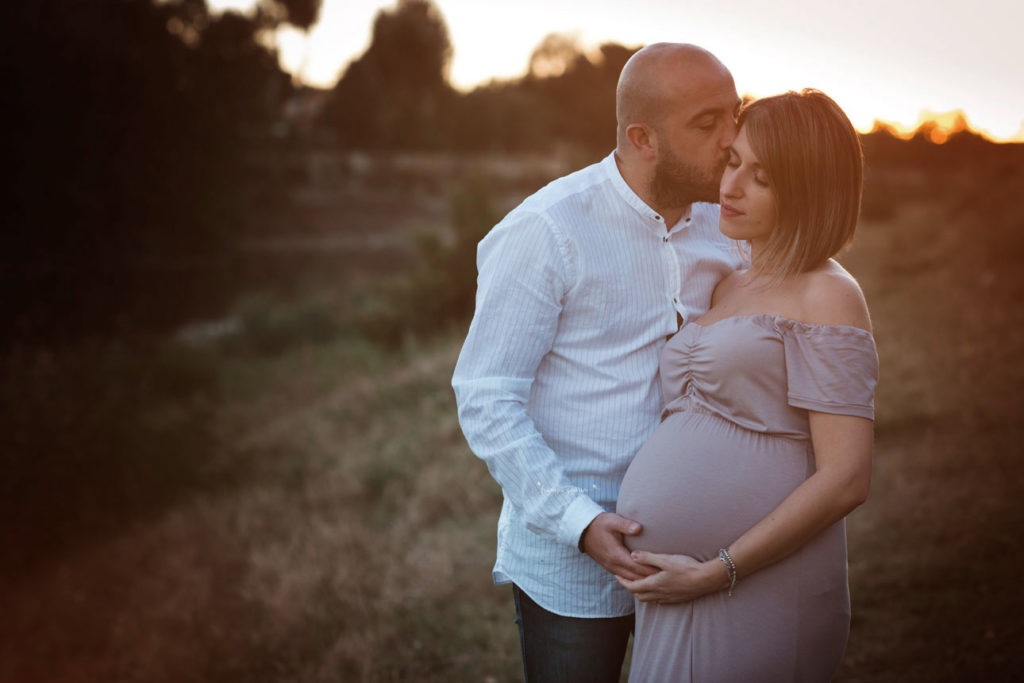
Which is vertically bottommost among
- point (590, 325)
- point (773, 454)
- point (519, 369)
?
point (773, 454)

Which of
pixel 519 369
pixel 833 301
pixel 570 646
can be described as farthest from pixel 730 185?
pixel 570 646

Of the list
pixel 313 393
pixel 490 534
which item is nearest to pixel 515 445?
pixel 490 534

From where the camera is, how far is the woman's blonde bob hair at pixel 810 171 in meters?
1.97

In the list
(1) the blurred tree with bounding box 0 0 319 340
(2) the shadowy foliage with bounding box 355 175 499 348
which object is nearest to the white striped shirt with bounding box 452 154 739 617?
(2) the shadowy foliage with bounding box 355 175 499 348

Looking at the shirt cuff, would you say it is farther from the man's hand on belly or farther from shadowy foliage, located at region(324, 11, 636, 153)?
shadowy foliage, located at region(324, 11, 636, 153)

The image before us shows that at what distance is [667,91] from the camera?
2.23m

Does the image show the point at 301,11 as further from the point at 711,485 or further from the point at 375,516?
the point at 711,485

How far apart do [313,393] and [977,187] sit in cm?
1207

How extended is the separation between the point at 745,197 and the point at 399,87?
53395 mm

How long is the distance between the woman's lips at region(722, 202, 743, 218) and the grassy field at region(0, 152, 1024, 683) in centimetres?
258

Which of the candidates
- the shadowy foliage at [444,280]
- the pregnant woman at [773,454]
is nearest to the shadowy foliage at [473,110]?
the shadowy foliage at [444,280]

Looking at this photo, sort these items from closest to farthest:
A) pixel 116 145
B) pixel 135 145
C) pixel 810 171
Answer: pixel 810 171 → pixel 116 145 → pixel 135 145

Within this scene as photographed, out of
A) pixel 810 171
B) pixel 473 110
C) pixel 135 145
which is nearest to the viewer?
pixel 810 171

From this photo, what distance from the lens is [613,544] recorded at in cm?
201
